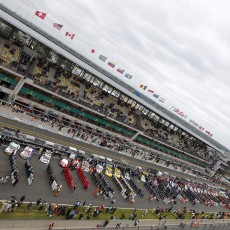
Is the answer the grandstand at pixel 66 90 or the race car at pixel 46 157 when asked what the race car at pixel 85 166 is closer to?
the race car at pixel 46 157

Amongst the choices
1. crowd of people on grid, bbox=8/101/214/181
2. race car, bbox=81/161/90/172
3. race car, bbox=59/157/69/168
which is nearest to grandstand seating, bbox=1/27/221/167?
crowd of people on grid, bbox=8/101/214/181

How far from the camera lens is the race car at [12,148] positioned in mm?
47600

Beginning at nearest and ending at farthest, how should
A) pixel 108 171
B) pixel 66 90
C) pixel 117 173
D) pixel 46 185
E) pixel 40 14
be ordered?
pixel 46 185
pixel 108 171
pixel 117 173
pixel 40 14
pixel 66 90

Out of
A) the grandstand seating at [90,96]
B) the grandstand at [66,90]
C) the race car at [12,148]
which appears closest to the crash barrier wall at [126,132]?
the grandstand at [66,90]

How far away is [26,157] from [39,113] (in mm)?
26528

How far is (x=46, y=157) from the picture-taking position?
5303 centimetres

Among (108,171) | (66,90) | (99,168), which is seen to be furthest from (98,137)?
(99,168)

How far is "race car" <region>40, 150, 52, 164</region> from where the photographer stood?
171 ft

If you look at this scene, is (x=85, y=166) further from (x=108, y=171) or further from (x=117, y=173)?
(x=117, y=173)

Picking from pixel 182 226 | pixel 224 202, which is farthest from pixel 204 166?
pixel 182 226

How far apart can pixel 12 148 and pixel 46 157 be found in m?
6.69

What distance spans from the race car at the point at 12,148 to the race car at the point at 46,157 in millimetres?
4838

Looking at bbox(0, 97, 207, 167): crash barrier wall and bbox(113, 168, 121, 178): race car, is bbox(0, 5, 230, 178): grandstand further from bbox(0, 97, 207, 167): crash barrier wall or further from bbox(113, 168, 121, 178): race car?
bbox(113, 168, 121, 178): race car

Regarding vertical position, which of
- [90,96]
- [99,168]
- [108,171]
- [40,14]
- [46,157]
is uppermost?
[40,14]
